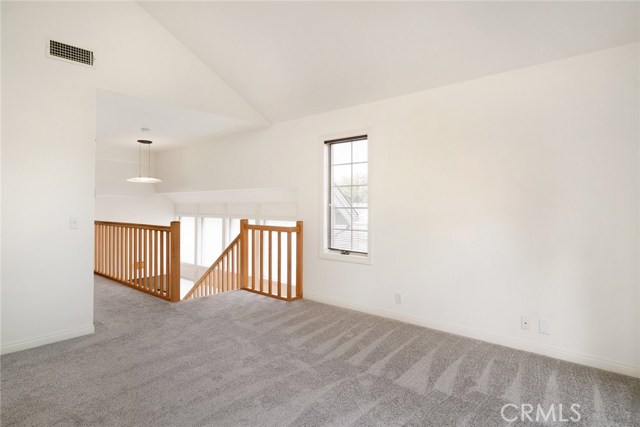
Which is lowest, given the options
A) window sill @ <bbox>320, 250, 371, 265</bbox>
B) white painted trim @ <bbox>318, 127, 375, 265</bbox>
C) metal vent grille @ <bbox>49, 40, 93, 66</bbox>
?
window sill @ <bbox>320, 250, 371, 265</bbox>

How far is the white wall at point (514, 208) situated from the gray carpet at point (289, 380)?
0.32 metres

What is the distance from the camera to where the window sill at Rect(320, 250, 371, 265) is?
4.04m

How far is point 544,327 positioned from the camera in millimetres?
2877

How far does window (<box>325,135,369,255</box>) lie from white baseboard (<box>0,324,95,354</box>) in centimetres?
277

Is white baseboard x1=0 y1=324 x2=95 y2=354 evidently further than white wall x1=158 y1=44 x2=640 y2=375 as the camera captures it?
Yes

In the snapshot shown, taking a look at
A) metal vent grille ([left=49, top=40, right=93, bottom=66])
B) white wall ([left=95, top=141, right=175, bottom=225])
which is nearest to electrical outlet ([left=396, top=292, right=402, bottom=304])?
metal vent grille ([left=49, top=40, right=93, bottom=66])

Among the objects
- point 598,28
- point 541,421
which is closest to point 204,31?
point 598,28

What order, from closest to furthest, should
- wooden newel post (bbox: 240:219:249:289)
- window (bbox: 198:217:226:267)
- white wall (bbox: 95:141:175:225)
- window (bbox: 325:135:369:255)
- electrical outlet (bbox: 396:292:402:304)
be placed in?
electrical outlet (bbox: 396:292:402:304) < window (bbox: 325:135:369:255) < wooden newel post (bbox: 240:219:249:289) < white wall (bbox: 95:141:175:225) < window (bbox: 198:217:226:267)

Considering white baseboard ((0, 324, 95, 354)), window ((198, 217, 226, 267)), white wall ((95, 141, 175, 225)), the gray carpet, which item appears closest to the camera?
the gray carpet

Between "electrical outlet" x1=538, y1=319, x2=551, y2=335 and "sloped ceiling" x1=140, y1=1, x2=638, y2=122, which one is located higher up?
"sloped ceiling" x1=140, y1=1, x2=638, y2=122

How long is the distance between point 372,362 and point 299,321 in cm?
115

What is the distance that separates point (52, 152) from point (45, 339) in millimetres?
1664

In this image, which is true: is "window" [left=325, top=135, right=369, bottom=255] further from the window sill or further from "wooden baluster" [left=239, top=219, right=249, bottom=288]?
"wooden baluster" [left=239, top=219, right=249, bottom=288]

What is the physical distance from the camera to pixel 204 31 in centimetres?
370
